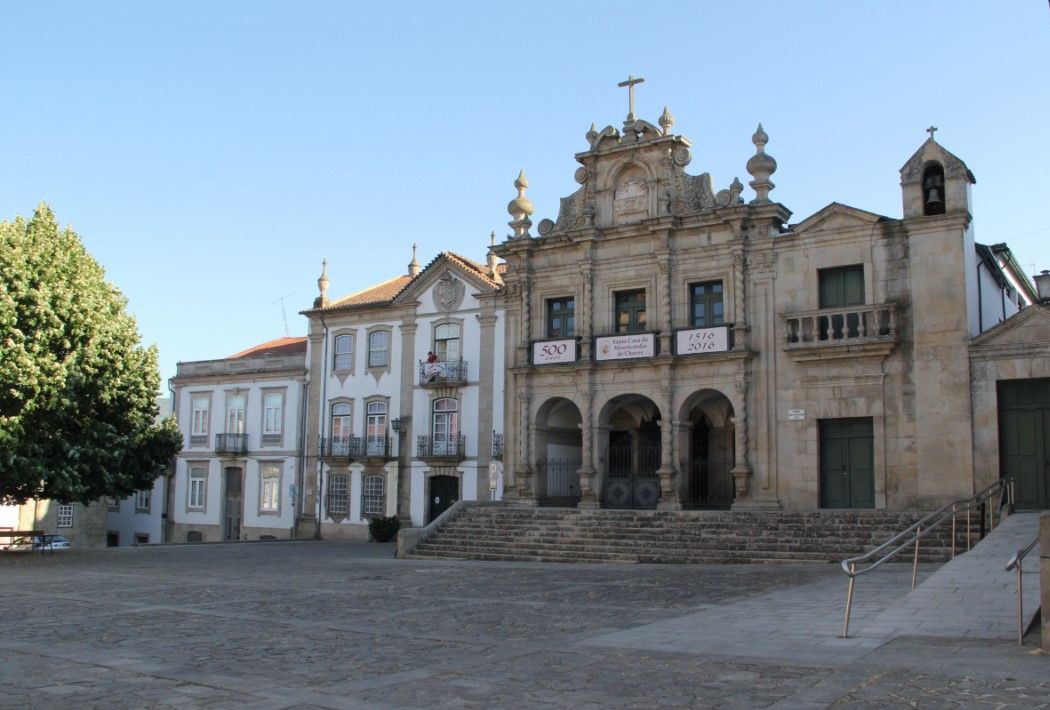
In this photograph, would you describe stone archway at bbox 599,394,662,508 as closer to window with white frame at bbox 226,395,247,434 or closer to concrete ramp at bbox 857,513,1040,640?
concrete ramp at bbox 857,513,1040,640

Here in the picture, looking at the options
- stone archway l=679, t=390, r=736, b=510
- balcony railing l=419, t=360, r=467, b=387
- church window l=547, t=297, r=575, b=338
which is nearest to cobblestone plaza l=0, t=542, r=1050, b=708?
stone archway l=679, t=390, r=736, b=510

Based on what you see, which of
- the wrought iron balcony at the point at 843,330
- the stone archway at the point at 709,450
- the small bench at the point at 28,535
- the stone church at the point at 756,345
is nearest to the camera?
the stone church at the point at 756,345

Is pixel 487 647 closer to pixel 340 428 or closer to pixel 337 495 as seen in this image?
pixel 337 495

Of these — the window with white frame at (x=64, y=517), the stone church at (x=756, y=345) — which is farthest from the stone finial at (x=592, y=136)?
the window with white frame at (x=64, y=517)

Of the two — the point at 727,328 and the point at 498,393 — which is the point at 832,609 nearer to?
the point at 727,328

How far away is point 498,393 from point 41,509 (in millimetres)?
22116

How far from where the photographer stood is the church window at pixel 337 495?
3509 cm

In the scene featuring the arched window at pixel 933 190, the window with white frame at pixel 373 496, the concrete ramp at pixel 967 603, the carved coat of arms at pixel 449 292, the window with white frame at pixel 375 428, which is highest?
the arched window at pixel 933 190

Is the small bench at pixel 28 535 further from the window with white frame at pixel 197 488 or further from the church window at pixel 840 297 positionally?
the church window at pixel 840 297

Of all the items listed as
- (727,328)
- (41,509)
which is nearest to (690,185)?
(727,328)

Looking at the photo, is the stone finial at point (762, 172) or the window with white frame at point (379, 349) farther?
the window with white frame at point (379, 349)

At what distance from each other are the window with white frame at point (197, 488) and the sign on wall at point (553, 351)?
16.4 m

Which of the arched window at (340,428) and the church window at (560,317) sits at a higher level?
the church window at (560,317)

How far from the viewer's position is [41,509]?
1641 inches
